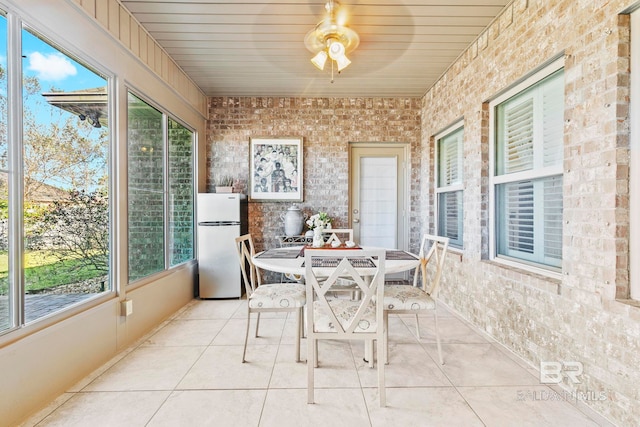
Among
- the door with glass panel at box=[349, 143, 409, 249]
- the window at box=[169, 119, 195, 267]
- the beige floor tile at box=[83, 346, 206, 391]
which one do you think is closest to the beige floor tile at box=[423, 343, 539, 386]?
the beige floor tile at box=[83, 346, 206, 391]

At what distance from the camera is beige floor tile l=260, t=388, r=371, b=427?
170 centimetres

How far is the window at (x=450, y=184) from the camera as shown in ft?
12.3

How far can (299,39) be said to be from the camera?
120 inches

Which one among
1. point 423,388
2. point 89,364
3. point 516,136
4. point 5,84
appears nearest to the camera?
point 5,84

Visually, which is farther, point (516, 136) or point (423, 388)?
point (516, 136)

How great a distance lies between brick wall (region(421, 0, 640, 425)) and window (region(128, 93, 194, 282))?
3213 millimetres

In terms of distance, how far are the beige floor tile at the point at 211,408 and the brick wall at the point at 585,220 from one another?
6.23ft

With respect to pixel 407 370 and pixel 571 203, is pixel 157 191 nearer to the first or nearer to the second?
pixel 407 370

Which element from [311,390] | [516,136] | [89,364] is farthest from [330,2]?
→ [89,364]

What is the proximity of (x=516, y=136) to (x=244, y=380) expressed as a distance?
2.89 meters

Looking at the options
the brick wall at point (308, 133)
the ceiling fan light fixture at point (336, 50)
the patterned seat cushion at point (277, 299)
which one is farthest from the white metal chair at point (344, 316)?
the brick wall at point (308, 133)

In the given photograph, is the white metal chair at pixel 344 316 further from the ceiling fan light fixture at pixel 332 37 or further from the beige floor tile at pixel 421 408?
the ceiling fan light fixture at pixel 332 37

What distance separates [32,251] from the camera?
1862 millimetres

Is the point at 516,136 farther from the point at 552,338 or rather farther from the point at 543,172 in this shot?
the point at 552,338
